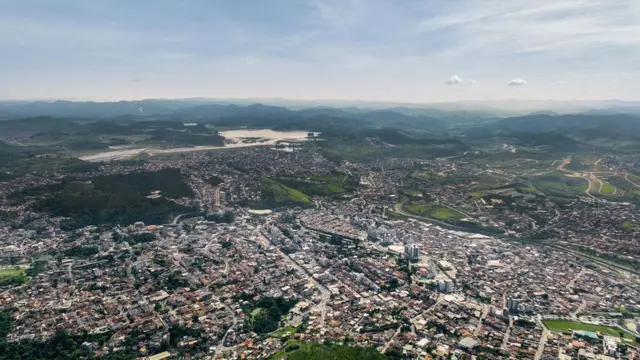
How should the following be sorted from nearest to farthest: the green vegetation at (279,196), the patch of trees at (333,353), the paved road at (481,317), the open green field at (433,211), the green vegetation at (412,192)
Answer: the patch of trees at (333,353) → the paved road at (481,317) → the open green field at (433,211) → the green vegetation at (279,196) → the green vegetation at (412,192)

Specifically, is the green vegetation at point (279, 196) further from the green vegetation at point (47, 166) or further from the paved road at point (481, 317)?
the green vegetation at point (47, 166)

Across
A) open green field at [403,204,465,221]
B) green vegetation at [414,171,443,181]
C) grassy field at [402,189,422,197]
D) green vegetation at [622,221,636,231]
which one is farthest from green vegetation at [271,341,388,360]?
green vegetation at [414,171,443,181]

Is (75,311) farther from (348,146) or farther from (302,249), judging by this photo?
(348,146)

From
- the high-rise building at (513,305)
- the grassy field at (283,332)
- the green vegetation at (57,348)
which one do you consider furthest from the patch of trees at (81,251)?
the high-rise building at (513,305)

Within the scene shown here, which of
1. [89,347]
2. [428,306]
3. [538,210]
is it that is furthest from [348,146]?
[89,347]

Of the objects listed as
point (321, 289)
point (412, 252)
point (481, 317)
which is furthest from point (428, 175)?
point (481, 317)
